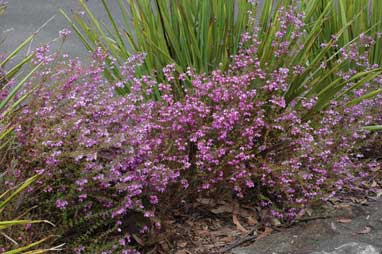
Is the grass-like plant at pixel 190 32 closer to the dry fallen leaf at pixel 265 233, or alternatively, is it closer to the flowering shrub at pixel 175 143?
the flowering shrub at pixel 175 143

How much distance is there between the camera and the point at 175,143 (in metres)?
3.37

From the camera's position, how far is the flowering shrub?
9.94 feet

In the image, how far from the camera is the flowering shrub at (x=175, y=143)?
3.03 meters

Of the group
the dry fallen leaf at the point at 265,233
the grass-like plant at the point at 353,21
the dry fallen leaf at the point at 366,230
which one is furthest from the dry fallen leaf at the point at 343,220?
the grass-like plant at the point at 353,21

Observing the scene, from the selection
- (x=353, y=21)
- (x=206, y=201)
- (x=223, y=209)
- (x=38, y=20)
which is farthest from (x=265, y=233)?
(x=38, y=20)

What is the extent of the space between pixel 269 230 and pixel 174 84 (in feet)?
3.51

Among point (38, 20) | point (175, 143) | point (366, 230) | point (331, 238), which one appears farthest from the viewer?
point (38, 20)

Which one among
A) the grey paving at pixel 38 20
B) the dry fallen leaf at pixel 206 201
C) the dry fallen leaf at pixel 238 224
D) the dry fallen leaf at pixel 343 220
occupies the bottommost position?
the dry fallen leaf at pixel 343 220

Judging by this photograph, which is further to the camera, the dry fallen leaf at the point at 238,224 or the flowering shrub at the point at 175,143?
the dry fallen leaf at the point at 238,224

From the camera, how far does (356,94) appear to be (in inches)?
167

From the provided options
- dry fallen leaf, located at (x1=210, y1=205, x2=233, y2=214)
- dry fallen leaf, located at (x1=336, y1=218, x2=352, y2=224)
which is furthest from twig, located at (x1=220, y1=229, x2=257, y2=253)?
dry fallen leaf, located at (x1=336, y1=218, x2=352, y2=224)

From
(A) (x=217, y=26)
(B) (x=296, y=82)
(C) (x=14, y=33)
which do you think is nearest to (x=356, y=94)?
(B) (x=296, y=82)

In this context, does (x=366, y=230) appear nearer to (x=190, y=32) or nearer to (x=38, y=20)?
(x=190, y=32)

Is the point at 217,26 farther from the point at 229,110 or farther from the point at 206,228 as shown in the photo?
the point at 206,228
